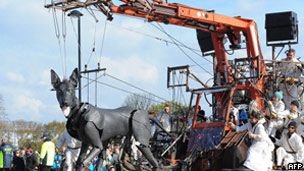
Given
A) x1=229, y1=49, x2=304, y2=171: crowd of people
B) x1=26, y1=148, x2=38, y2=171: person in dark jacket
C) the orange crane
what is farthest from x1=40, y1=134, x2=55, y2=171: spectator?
x1=229, y1=49, x2=304, y2=171: crowd of people

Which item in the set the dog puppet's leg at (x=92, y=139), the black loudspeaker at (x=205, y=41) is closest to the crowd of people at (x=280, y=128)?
the black loudspeaker at (x=205, y=41)

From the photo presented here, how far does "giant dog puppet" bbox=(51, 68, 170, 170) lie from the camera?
10.6 metres

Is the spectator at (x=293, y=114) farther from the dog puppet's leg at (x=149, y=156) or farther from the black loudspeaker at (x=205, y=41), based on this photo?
the black loudspeaker at (x=205, y=41)

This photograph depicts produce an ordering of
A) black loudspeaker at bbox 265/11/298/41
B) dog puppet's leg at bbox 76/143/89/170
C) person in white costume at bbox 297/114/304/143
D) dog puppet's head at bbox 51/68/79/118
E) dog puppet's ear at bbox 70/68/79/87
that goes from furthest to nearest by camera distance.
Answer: black loudspeaker at bbox 265/11/298/41
person in white costume at bbox 297/114/304/143
dog puppet's leg at bbox 76/143/89/170
dog puppet's ear at bbox 70/68/79/87
dog puppet's head at bbox 51/68/79/118

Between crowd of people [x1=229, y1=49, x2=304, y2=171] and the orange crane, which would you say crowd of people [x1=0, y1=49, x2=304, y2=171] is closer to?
crowd of people [x1=229, y1=49, x2=304, y2=171]

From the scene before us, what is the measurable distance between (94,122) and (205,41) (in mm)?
7740

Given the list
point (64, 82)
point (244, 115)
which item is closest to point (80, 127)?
point (64, 82)

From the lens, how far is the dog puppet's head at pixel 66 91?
1048cm

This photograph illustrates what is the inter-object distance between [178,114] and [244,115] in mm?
2164

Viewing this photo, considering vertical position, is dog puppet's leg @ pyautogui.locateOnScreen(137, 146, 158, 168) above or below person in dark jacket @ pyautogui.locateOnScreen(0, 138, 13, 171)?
above

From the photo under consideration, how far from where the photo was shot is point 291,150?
12.6 meters

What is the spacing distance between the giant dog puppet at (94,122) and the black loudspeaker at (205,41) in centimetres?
607

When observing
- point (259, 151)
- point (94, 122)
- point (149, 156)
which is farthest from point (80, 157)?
point (259, 151)

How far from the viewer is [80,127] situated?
35.7 ft
